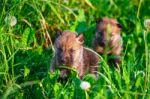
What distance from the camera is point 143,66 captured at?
28.5ft

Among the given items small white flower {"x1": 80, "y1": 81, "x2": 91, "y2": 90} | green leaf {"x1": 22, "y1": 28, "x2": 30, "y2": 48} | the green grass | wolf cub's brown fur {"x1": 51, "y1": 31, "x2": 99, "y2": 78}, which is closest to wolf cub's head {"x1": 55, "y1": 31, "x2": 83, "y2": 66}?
wolf cub's brown fur {"x1": 51, "y1": 31, "x2": 99, "y2": 78}

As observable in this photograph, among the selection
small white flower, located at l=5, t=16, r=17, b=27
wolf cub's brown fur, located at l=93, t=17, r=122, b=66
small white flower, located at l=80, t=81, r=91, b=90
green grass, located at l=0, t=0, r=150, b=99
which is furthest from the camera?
wolf cub's brown fur, located at l=93, t=17, r=122, b=66

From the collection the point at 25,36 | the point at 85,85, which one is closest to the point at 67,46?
the point at 25,36

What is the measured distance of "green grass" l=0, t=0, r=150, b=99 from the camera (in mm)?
7355

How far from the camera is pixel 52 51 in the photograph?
8.84 meters

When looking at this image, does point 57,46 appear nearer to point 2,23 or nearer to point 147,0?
point 2,23

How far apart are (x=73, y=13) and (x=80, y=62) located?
1231 mm

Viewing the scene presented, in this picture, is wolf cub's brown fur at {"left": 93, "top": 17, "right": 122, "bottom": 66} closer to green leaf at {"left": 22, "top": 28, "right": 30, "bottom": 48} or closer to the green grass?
the green grass

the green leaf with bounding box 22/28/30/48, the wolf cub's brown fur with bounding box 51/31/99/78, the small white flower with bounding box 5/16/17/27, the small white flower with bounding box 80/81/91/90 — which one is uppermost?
the small white flower with bounding box 5/16/17/27

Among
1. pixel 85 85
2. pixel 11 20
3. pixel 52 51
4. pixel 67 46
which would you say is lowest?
pixel 85 85

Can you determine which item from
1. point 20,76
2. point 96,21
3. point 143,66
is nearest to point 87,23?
point 96,21

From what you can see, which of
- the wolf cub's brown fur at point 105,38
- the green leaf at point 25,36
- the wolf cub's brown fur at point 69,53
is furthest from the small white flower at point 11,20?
the wolf cub's brown fur at point 105,38

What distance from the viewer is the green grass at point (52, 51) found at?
24.1ft

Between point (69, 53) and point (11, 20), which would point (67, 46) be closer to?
point (69, 53)
